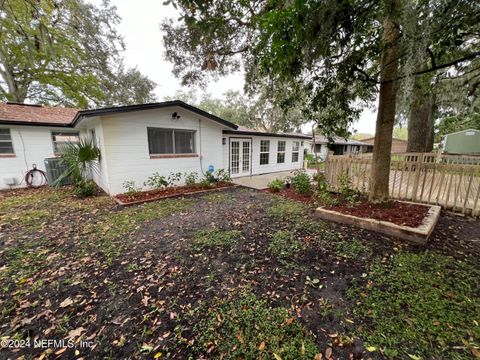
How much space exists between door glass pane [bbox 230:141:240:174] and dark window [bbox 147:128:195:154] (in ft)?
8.18

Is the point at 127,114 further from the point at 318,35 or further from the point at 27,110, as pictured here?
the point at 27,110

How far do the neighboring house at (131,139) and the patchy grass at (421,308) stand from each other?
6.97 m

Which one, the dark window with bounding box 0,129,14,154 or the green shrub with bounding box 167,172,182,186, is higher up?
the dark window with bounding box 0,129,14,154

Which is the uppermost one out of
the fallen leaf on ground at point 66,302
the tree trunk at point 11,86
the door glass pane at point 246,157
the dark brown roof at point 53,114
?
the tree trunk at point 11,86

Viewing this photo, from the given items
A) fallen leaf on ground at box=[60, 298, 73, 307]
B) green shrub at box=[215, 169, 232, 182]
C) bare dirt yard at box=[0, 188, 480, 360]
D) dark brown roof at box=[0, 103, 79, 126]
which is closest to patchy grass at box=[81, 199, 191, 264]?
bare dirt yard at box=[0, 188, 480, 360]

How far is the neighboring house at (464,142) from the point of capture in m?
16.3

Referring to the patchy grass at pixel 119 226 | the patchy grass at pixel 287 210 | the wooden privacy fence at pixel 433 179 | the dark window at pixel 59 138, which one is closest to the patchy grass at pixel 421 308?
the patchy grass at pixel 287 210

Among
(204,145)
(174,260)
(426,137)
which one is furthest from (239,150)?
(426,137)

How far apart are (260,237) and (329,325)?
1.88m

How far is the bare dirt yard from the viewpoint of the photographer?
172 cm

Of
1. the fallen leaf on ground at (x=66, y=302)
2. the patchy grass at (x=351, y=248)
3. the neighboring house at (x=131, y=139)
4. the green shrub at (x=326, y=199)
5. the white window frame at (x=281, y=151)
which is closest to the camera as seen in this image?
the fallen leaf on ground at (x=66, y=302)

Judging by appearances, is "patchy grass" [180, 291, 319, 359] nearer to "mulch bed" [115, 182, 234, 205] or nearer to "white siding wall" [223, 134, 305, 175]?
"mulch bed" [115, 182, 234, 205]

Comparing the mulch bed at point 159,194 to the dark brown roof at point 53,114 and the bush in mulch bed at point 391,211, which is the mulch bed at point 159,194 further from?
the bush in mulch bed at point 391,211

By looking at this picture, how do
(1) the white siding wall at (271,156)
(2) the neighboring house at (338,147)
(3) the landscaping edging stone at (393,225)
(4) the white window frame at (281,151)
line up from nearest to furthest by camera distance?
(3) the landscaping edging stone at (393,225), (1) the white siding wall at (271,156), (4) the white window frame at (281,151), (2) the neighboring house at (338,147)
